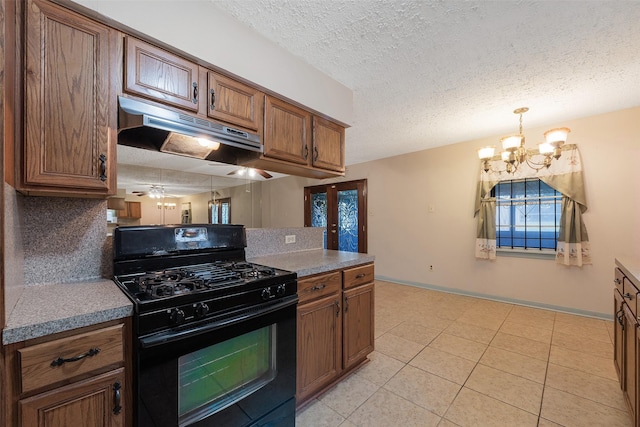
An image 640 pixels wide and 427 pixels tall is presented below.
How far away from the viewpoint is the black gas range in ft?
3.28

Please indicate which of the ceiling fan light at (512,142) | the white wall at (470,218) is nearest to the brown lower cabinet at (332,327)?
the white wall at (470,218)

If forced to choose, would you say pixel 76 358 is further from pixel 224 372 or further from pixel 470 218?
pixel 470 218

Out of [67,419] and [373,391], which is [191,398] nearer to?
[67,419]

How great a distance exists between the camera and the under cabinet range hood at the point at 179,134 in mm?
1242

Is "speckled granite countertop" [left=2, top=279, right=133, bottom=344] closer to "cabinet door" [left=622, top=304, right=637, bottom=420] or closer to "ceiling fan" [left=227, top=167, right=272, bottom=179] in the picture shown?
"ceiling fan" [left=227, top=167, right=272, bottom=179]

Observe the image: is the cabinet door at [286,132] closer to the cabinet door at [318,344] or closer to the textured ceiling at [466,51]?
the textured ceiling at [466,51]

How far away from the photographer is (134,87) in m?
1.29

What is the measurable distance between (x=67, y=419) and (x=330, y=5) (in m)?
2.25

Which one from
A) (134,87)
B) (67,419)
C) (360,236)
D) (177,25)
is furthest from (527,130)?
(67,419)

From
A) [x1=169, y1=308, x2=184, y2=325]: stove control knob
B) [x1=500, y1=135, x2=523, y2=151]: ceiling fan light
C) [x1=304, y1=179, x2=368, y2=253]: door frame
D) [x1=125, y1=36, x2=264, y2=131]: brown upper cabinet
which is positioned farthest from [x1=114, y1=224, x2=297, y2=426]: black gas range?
[x1=304, y1=179, x2=368, y2=253]: door frame

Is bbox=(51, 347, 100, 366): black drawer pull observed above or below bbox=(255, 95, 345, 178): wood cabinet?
below

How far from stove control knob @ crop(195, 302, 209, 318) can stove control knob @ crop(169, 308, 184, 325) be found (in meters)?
0.06

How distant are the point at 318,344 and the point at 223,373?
2.20ft

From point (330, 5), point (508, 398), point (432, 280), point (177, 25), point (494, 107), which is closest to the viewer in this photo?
point (177, 25)
